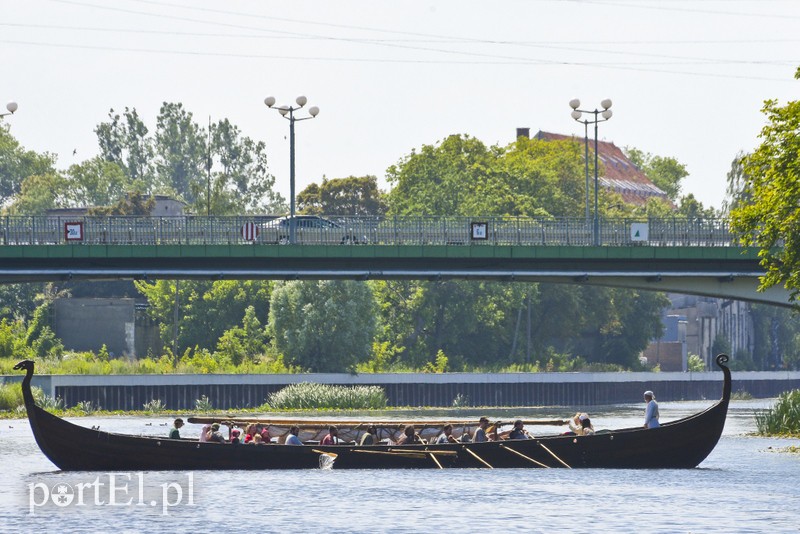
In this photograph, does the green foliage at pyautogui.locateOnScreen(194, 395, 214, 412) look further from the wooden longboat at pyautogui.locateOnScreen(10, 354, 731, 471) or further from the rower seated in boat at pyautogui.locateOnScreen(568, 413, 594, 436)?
the rower seated in boat at pyautogui.locateOnScreen(568, 413, 594, 436)

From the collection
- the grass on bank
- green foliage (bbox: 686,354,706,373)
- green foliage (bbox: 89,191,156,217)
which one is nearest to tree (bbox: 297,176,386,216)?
green foliage (bbox: 89,191,156,217)

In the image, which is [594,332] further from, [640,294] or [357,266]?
[357,266]

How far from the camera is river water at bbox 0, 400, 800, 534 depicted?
137 ft

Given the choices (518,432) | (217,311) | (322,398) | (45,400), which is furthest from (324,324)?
(518,432)

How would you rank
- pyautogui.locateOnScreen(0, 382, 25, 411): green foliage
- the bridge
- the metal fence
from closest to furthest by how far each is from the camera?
1. the bridge
2. the metal fence
3. pyautogui.locateOnScreen(0, 382, 25, 411): green foliage

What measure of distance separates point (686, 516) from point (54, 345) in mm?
72946

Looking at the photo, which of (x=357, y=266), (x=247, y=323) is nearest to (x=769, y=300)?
(x=357, y=266)

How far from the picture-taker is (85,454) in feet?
169

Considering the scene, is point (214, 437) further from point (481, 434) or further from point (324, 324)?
point (324, 324)

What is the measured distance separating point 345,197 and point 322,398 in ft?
209

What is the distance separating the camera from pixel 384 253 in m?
74.2

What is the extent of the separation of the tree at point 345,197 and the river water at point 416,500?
9807 cm

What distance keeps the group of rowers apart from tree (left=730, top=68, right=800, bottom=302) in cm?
930

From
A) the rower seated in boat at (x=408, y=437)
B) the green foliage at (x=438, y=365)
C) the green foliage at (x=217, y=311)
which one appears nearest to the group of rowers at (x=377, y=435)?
the rower seated in boat at (x=408, y=437)
